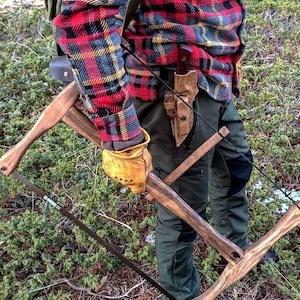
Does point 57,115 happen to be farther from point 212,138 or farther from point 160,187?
point 212,138

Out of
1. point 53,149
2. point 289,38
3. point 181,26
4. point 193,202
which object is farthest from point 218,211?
point 289,38

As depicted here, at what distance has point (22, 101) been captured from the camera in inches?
140

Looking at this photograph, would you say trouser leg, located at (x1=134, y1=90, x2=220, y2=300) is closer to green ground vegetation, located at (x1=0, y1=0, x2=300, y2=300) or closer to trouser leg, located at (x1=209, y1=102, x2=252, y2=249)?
trouser leg, located at (x1=209, y1=102, x2=252, y2=249)

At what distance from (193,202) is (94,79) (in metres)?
0.69

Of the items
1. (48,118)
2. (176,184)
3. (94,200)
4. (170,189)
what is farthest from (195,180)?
(94,200)

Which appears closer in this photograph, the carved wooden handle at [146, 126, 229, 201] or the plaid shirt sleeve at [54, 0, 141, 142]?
the plaid shirt sleeve at [54, 0, 141, 142]

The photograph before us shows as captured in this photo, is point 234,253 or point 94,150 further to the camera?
point 94,150

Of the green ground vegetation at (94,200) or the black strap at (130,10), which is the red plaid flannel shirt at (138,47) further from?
the green ground vegetation at (94,200)

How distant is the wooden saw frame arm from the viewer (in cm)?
154

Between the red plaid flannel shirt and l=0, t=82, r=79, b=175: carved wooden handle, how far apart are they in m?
0.10

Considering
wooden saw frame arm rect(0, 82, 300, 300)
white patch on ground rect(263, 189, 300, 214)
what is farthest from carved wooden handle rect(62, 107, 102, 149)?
white patch on ground rect(263, 189, 300, 214)

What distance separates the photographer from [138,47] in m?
1.62

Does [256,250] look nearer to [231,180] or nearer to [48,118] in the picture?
[231,180]

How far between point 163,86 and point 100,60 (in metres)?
0.36
